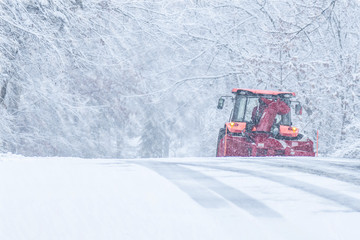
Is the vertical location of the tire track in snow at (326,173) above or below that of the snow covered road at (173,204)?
above

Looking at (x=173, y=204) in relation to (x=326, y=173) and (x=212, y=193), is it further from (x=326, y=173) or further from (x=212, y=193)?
(x=326, y=173)

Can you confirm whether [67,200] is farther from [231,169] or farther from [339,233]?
[231,169]

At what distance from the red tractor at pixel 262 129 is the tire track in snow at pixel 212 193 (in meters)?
9.08

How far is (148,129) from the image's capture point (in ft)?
136

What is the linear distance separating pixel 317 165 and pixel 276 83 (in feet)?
55.3

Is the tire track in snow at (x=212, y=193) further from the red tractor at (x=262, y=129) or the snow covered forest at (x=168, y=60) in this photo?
the red tractor at (x=262, y=129)

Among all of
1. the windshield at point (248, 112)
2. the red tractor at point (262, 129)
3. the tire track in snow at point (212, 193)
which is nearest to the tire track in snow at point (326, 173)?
the tire track in snow at point (212, 193)

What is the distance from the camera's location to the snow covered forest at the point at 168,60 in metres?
15.0

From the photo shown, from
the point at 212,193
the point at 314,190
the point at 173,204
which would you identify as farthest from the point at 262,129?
the point at 173,204

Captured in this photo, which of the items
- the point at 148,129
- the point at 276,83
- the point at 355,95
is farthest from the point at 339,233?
the point at 148,129

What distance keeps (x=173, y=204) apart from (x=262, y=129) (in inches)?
474

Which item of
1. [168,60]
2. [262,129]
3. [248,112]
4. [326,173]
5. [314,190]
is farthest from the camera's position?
[168,60]

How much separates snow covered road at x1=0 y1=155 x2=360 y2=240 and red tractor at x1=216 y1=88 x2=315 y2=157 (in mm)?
9092

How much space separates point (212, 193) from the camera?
Answer: 3.17 meters
